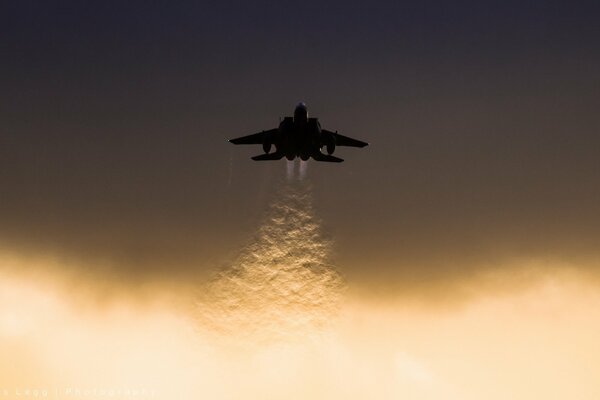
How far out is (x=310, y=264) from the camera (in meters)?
137

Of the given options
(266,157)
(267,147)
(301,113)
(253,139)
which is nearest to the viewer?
(301,113)

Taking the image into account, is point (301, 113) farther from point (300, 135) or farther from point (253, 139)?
point (253, 139)

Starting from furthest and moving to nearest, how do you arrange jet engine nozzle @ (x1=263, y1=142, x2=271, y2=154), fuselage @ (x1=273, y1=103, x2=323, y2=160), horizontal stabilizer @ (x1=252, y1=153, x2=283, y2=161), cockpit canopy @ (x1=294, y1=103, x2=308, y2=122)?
jet engine nozzle @ (x1=263, y1=142, x2=271, y2=154) < horizontal stabilizer @ (x1=252, y1=153, x2=283, y2=161) < fuselage @ (x1=273, y1=103, x2=323, y2=160) < cockpit canopy @ (x1=294, y1=103, x2=308, y2=122)

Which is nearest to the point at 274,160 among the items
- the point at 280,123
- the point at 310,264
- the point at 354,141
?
the point at 280,123

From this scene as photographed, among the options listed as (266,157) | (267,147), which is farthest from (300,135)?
(267,147)

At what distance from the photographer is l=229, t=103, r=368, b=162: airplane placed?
362 feet

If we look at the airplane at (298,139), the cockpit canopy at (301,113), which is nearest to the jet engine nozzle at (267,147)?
the airplane at (298,139)

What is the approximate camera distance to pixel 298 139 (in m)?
111

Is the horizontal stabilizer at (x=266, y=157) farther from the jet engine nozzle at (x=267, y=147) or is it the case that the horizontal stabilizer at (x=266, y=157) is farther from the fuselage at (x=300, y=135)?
the fuselage at (x=300, y=135)

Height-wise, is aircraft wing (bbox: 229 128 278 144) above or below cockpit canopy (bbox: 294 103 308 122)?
above

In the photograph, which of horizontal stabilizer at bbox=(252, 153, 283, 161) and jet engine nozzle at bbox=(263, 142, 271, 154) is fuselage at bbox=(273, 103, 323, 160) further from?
jet engine nozzle at bbox=(263, 142, 271, 154)

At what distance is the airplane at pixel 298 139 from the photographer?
362ft

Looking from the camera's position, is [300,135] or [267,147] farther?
[267,147]

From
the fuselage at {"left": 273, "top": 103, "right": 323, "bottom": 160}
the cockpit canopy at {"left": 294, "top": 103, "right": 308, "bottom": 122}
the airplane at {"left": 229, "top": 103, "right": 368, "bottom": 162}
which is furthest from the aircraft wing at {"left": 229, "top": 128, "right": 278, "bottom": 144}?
the cockpit canopy at {"left": 294, "top": 103, "right": 308, "bottom": 122}
